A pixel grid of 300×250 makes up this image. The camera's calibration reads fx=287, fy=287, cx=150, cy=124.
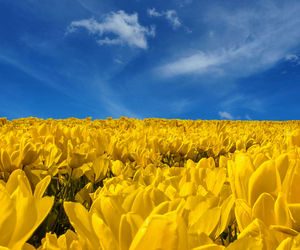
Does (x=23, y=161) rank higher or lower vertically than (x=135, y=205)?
higher

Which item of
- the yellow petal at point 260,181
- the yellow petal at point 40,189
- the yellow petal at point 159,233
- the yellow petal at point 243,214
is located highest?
the yellow petal at point 260,181

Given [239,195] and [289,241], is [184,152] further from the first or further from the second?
[289,241]

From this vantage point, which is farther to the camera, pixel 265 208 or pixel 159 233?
pixel 265 208

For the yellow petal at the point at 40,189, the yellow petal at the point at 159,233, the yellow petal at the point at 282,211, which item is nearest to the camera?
the yellow petal at the point at 159,233

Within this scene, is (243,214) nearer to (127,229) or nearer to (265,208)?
(265,208)

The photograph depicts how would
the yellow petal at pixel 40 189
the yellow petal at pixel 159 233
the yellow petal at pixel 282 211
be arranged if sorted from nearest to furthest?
the yellow petal at pixel 159 233 → the yellow petal at pixel 282 211 → the yellow petal at pixel 40 189

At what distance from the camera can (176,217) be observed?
0.38 metres

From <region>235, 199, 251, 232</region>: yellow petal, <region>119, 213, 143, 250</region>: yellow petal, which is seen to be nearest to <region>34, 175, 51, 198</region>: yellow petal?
<region>119, 213, 143, 250</region>: yellow petal

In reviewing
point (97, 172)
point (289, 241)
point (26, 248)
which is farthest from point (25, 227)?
point (97, 172)

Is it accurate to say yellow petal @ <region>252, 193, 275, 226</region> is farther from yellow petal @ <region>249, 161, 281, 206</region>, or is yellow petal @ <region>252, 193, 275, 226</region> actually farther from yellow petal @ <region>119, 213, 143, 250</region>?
yellow petal @ <region>119, 213, 143, 250</region>

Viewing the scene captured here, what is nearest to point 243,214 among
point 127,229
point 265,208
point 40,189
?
point 265,208

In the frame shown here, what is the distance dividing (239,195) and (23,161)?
4.32ft

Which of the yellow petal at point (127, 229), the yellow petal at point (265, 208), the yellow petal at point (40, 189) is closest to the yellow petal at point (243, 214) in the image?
the yellow petal at point (265, 208)

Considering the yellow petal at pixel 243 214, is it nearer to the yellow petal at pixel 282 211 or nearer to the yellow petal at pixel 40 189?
the yellow petal at pixel 282 211
